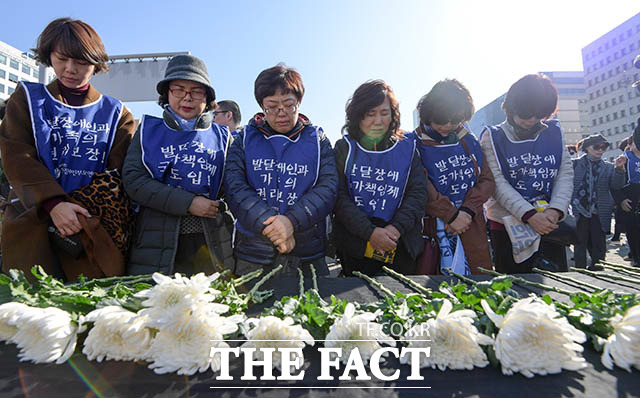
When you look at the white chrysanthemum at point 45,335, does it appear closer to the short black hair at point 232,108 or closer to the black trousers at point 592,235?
the short black hair at point 232,108

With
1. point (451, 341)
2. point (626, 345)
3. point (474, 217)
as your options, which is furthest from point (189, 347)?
point (474, 217)

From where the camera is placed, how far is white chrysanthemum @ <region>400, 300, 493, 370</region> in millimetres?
723

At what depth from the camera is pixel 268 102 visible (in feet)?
6.69

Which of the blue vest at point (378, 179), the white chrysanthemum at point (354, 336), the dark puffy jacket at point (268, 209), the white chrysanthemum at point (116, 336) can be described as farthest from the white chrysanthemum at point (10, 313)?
the blue vest at point (378, 179)

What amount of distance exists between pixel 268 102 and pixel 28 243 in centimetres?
140

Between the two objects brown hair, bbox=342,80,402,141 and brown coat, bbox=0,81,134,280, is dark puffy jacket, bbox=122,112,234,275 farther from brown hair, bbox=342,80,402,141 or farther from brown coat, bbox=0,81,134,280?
brown hair, bbox=342,80,402,141

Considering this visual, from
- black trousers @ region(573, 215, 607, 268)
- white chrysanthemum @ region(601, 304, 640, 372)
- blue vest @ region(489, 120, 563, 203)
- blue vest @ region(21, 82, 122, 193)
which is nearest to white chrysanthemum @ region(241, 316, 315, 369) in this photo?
white chrysanthemum @ region(601, 304, 640, 372)

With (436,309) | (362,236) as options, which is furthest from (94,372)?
(362,236)

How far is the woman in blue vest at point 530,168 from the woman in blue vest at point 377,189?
0.62m

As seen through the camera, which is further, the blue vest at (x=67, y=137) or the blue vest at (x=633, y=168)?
the blue vest at (x=633, y=168)

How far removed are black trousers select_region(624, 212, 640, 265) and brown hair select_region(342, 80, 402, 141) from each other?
18.6 feet

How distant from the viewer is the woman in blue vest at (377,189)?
2.14 meters

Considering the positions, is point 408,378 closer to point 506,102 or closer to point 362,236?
point 362,236

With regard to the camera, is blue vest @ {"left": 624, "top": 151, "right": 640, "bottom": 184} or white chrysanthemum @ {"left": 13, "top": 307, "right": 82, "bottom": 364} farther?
blue vest @ {"left": 624, "top": 151, "right": 640, "bottom": 184}
